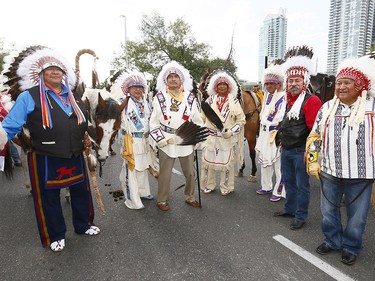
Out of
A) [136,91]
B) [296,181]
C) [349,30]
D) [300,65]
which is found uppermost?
[349,30]

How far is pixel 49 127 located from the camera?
8.59 ft

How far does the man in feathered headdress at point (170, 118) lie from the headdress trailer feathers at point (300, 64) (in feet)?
4.47

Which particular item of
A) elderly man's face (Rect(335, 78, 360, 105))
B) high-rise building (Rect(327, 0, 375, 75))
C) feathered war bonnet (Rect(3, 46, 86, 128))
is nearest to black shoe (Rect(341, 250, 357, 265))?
elderly man's face (Rect(335, 78, 360, 105))

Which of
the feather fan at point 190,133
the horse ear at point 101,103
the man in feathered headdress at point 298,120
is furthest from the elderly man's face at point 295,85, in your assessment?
the horse ear at point 101,103

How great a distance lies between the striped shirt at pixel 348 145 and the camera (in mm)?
2395

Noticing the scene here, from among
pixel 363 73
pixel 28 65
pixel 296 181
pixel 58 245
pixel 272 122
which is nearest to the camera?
pixel 363 73

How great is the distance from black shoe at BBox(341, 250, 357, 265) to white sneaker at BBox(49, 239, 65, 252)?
2845mm

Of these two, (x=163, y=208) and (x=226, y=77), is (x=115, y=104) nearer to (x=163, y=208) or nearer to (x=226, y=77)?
(x=163, y=208)

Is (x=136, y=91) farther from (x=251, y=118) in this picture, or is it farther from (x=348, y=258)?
(x=348, y=258)

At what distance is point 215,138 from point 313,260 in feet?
7.56

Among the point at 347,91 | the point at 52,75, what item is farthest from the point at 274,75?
the point at 52,75

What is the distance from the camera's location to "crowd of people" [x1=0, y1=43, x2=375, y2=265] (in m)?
2.49

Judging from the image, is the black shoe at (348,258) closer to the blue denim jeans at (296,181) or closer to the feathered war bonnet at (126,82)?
the blue denim jeans at (296,181)

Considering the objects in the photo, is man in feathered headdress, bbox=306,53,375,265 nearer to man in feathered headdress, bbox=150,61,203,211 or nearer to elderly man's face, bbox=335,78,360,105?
elderly man's face, bbox=335,78,360,105
